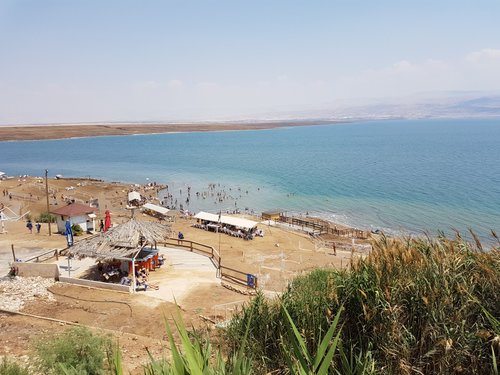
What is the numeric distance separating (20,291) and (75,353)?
8.71 m

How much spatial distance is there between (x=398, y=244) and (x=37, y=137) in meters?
195

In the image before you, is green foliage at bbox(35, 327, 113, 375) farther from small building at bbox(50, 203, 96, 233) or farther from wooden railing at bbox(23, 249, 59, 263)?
small building at bbox(50, 203, 96, 233)

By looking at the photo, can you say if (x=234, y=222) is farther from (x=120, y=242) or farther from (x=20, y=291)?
(x=20, y=291)

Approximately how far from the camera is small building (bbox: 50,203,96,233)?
2630cm

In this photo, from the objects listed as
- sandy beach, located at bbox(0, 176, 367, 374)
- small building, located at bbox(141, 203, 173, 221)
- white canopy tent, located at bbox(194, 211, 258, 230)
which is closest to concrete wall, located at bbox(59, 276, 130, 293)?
sandy beach, located at bbox(0, 176, 367, 374)

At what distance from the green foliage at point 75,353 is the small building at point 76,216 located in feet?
59.0

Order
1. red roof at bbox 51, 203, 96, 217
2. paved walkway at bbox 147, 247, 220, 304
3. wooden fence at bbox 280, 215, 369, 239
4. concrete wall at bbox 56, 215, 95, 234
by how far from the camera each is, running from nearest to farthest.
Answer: paved walkway at bbox 147, 247, 220, 304 → red roof at bbox 51, 203, 96, 217 → concrete wall at bbox 56, 215, 95, 234 → wooden fence at bbox 280, 215, 369, 239

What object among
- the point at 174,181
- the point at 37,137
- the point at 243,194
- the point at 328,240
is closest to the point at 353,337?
the point at 328,240

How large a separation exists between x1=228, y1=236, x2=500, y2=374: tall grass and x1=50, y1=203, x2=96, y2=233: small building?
22.5 meters

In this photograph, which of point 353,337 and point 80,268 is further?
point 80,268

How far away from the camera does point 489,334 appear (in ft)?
17.4

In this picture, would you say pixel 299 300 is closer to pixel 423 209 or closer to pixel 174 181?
pixel 423 209

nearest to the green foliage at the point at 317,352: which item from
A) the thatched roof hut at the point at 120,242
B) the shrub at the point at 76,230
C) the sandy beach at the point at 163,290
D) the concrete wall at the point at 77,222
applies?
the sandy beach at the point at 163,290

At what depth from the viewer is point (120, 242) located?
17781 mm
